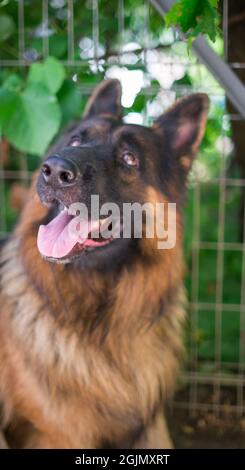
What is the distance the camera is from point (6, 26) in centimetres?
300

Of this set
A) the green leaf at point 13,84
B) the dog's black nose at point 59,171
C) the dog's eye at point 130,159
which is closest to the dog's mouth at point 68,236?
the dog's black nose at point 59,171

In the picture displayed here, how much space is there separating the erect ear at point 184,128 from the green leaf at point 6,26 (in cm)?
108

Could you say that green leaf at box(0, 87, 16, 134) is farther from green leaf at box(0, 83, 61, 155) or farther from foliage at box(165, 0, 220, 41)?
foliage at box(165, 0, 220, 41)

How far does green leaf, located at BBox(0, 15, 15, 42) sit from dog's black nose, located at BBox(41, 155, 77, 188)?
1.36 metres

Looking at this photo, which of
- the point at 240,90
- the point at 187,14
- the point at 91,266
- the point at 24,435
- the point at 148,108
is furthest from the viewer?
the point at 148,108

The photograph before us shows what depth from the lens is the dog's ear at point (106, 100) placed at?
8.40 ft

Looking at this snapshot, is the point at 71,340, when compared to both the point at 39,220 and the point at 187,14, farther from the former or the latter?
the point at 187,14

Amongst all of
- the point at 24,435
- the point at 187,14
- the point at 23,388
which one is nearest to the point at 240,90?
the point at 187,14

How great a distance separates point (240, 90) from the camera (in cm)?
187

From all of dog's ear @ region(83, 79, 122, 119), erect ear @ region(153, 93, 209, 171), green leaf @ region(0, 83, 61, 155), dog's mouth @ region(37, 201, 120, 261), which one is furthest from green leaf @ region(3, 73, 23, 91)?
dog's mouth @ region(37, 201, 120, 261)

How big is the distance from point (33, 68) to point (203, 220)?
1.56 metres

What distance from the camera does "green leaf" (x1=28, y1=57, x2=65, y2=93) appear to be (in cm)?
261

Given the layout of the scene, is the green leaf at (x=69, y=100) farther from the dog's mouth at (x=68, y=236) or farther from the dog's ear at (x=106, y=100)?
the dog's mouth at (x=68, y=236)

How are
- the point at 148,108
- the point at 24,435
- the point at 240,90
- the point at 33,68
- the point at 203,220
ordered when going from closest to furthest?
the point at 240,90
the point at 24,435
the point at 33,68
the point at 148,108
the point at 203,220
